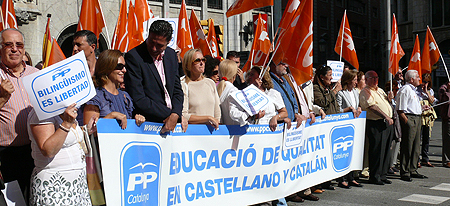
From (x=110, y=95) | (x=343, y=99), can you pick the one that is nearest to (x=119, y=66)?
(x=110, y=95)

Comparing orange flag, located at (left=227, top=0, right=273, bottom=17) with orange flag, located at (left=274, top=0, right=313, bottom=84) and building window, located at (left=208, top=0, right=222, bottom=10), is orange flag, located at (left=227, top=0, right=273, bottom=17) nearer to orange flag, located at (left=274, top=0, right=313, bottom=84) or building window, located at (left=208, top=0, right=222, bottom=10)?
orange flag, located at (left=274, top=0, right=313, bottom=84)

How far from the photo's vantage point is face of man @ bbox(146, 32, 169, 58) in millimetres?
4375

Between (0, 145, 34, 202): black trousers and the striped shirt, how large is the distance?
6cm

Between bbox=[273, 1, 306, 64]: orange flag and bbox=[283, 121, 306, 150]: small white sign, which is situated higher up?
bbox=[273, 1, 306, 64]: orange flag

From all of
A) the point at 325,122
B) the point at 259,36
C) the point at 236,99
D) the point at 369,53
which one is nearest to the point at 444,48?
the point at 369,53

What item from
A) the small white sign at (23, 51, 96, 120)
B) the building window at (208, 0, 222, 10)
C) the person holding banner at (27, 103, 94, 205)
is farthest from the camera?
the building window at (208, 0, 222, 10)

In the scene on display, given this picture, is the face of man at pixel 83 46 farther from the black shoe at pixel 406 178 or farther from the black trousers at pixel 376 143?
the black shoe at pixel 406 178

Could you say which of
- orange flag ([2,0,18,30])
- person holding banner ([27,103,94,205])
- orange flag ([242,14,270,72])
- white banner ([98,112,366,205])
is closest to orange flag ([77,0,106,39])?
orange flag ([2,0,18,30])

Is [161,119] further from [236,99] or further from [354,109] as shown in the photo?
[354,109]

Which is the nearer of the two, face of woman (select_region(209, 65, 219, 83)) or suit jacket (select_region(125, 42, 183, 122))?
suit jacket (select_region(125, 42, 183, 122))

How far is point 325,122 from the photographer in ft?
23.6

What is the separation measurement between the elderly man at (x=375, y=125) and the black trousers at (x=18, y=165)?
6.04m

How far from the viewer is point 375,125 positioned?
27.9ft

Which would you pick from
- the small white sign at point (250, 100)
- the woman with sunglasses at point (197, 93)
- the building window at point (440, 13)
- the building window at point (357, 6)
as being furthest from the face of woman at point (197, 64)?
the building window at point (357, 6)
